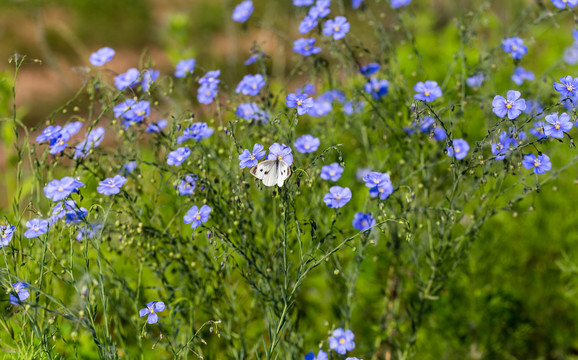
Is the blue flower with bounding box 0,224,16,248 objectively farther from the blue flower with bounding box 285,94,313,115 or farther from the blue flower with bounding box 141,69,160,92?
the blue flower with bounding box 285,94,313,115

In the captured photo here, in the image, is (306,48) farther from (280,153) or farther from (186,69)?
(280,153)

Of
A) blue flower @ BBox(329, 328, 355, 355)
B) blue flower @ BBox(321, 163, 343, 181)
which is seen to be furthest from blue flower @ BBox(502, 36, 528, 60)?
blue flower @ BBox(329, 328, 355, 355)

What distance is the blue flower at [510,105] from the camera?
1.79 metres

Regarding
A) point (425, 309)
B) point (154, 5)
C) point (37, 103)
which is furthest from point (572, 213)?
point (154, 5)

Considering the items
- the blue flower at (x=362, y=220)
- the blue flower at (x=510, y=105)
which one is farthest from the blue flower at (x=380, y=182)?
the blue flower at (x=510, y=105)

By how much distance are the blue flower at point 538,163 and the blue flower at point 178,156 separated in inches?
49.7

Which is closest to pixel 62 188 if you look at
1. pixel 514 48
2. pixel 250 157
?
pixel 250 157

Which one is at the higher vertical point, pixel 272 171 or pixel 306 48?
pixel 306 48

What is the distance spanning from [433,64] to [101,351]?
399 cm

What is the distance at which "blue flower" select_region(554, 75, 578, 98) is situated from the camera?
1833 mm

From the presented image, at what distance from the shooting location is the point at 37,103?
871 centimetres

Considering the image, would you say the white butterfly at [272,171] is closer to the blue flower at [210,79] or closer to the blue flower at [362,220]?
the blue flower at [362,220]

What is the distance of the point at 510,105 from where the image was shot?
5.97ft

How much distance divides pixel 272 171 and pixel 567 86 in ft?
3.55
